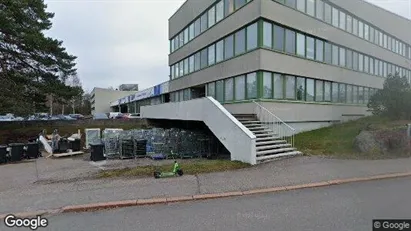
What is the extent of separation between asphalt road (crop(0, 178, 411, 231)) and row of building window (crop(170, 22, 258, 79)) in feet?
35.3

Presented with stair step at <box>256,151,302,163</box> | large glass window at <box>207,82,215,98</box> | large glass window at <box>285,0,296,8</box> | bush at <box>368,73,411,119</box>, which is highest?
large glass window at <box>285,0,296,8</box>

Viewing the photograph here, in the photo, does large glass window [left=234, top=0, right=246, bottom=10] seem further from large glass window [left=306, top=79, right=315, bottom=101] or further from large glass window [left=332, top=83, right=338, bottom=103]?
large glass window [left=332, top=83, right=338, bottom=103]

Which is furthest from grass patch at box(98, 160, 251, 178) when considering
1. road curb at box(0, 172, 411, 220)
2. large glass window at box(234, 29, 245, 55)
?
large glass window at box(234, 29, 245, 55)

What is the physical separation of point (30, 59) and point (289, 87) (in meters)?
23.0

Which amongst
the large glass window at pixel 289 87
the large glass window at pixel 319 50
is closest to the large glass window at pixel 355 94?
the large glass window at pixel 319 50

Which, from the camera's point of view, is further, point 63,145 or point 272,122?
point 63,145

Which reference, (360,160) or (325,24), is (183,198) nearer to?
(360,160)

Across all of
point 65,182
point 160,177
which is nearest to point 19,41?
point 65,182

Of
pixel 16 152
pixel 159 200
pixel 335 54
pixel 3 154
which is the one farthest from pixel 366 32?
pixel 3 154

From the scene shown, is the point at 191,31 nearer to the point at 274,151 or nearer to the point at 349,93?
the point at 349,93

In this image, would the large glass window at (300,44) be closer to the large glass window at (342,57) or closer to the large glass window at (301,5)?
the large glass window at (301,5)

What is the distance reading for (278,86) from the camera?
16141 millimetres

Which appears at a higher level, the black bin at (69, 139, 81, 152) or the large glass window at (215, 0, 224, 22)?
the large glass window at (215, 0, 224, 22)

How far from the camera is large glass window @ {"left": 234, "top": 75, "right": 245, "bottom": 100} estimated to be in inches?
663
